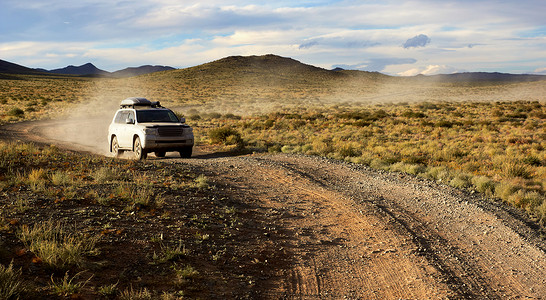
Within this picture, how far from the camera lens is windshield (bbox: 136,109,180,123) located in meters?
13.3

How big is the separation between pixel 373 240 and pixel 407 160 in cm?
794

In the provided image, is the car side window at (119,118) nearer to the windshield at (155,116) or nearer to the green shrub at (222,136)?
the windshield at (155,116)

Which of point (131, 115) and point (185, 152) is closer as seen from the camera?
point (131, 115)

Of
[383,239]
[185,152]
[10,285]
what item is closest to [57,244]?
[10,285]

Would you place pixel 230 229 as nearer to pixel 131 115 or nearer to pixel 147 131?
pixel 147 131

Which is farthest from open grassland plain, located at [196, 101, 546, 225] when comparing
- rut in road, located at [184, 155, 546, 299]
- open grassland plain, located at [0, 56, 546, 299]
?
rut in road, located at [184, 155, 546, 299]

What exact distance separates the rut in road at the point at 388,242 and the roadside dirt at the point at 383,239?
2 centimetres

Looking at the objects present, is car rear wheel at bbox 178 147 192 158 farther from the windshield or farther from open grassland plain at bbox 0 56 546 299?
open grassland plain at bbox 0 56 546 299

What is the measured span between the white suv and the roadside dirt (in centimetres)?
292

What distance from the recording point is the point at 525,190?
31.7 feet

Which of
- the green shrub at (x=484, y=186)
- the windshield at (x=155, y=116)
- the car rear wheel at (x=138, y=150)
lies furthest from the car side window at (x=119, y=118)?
the green shrub at (x=484, y=186)

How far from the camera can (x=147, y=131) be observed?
12523 mm

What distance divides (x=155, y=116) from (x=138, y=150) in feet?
4.66

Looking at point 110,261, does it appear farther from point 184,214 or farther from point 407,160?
point 407,160
